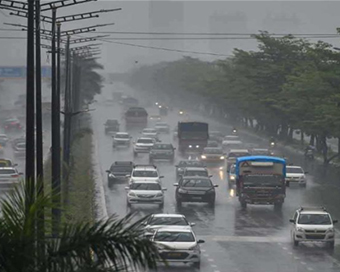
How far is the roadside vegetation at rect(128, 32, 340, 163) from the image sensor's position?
84188mm

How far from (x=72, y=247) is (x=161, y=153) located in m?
74.5

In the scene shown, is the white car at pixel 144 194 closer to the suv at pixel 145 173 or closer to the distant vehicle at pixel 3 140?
the suv at pixel 145 173

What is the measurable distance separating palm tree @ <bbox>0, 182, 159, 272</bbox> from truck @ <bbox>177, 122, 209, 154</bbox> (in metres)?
85.9

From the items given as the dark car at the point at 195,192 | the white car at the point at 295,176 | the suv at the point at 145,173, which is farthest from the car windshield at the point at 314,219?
the white car at the point at 295,176

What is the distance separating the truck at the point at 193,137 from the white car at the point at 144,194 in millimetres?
43329

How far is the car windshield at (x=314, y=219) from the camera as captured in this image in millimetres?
44188

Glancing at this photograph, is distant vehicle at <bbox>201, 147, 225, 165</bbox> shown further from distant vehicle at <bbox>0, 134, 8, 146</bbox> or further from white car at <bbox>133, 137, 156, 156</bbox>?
distant vehicle at <bbox>0, 134, 8, 146</bbox>

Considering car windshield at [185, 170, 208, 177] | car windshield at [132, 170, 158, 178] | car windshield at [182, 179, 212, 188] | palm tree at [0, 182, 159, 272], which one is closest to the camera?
palm tree at [0, 182, 159, 272]

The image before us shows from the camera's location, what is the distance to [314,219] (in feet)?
146

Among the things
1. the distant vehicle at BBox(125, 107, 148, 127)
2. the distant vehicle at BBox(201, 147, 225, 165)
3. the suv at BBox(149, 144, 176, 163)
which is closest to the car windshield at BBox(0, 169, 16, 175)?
the suv at BBox(149, 144, 176, 163)

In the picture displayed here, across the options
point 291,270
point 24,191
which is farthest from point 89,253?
point 291,270

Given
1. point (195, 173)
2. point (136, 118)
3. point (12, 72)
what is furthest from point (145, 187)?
point (12, 72)

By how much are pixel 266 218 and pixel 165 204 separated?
22.0ft

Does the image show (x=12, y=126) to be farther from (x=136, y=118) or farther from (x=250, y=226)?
(x=250, y=226)
